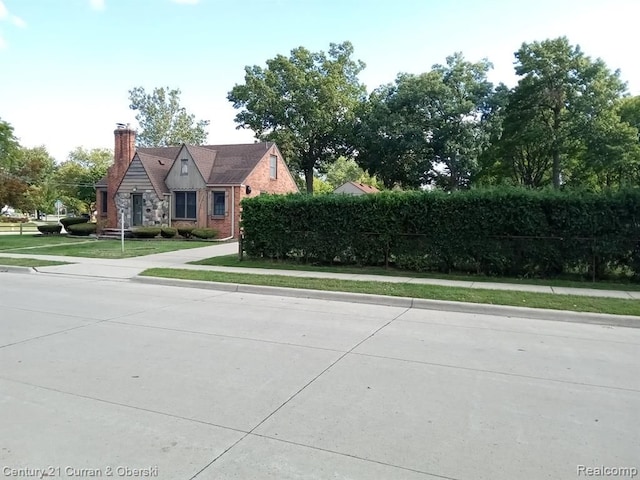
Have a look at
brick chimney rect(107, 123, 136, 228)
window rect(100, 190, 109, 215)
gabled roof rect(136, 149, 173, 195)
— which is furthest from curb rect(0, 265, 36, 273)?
window rect(100, 190, 109, 215)

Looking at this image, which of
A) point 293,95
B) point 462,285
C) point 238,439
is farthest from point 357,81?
point 238,439

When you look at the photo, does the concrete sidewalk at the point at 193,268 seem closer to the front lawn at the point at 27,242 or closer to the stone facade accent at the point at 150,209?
the front lawn at the point at 27,242

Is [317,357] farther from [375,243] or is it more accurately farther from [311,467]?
[375,243]

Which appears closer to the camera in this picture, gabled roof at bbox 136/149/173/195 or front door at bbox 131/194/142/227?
gabled roof at bbox 136/149/173/195

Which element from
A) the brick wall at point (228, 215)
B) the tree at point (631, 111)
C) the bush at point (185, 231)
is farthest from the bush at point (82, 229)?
the tree at point (631, 111)

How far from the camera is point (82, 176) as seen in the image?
59469 millimetres

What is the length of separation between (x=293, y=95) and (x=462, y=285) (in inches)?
1368

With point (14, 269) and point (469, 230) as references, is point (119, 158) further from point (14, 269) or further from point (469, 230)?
point (469, 230)

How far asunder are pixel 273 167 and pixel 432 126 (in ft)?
42.3

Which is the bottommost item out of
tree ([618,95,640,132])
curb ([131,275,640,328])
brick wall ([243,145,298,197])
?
curb ([131,275,640,328])

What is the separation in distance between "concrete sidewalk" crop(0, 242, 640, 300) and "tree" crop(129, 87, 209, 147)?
49358 mm

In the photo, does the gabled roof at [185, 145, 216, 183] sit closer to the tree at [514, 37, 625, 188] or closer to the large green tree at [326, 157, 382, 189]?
the tree at [514, 37, 625, 188]

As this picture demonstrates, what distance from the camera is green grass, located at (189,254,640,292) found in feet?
38.2

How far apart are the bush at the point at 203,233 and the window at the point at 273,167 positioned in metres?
6.81
